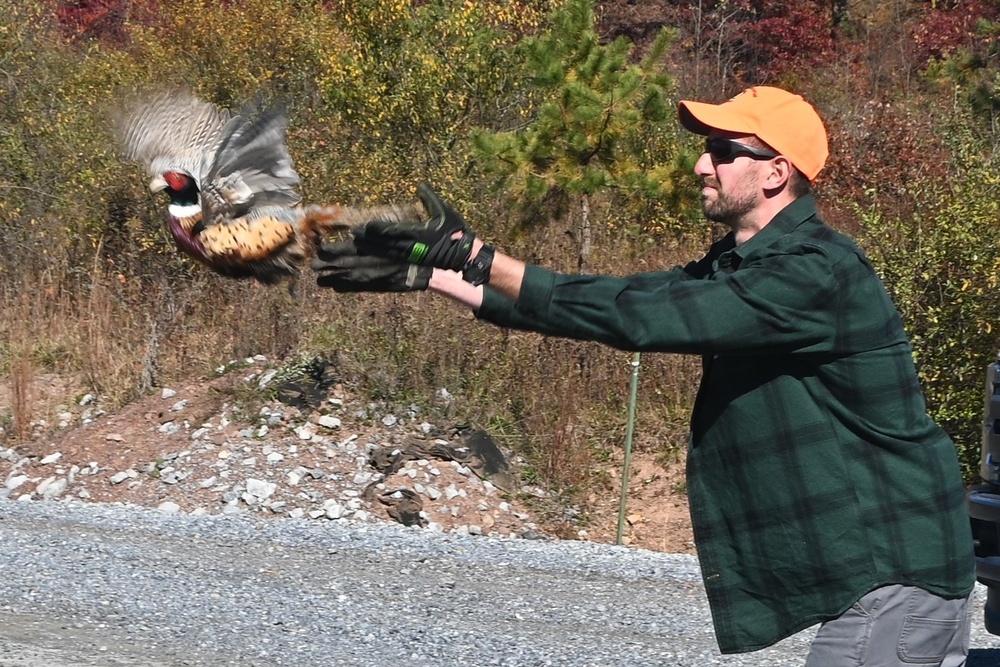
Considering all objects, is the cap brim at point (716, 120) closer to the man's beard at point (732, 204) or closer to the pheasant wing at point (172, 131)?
the man's beard at point (732, 204)

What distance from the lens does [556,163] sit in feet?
36.5

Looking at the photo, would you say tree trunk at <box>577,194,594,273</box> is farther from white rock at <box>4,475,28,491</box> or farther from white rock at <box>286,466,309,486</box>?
white rock at <box>4,475,28,491</box>

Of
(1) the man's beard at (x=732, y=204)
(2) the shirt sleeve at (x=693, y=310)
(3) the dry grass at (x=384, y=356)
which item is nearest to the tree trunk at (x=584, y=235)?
(3) the dry grass at (x=384, y=356)

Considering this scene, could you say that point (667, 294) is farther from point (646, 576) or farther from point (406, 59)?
point (406, 59)

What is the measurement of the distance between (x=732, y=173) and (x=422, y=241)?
70 centimetres

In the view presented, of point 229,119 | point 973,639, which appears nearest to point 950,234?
point 973,639

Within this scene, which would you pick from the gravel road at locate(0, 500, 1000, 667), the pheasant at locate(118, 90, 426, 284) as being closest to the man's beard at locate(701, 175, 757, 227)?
the pheasant at locate(118, 90, 426, 284)

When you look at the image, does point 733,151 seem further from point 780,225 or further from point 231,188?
point 231,188

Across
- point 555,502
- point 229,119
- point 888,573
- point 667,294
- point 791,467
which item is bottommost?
point 555,502

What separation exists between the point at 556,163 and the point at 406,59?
2.56m

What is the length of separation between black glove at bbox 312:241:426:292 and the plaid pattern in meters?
→ 0.16

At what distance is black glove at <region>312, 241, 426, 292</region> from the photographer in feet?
8.96

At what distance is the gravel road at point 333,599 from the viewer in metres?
5.84

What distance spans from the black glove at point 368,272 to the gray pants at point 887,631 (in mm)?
1094
